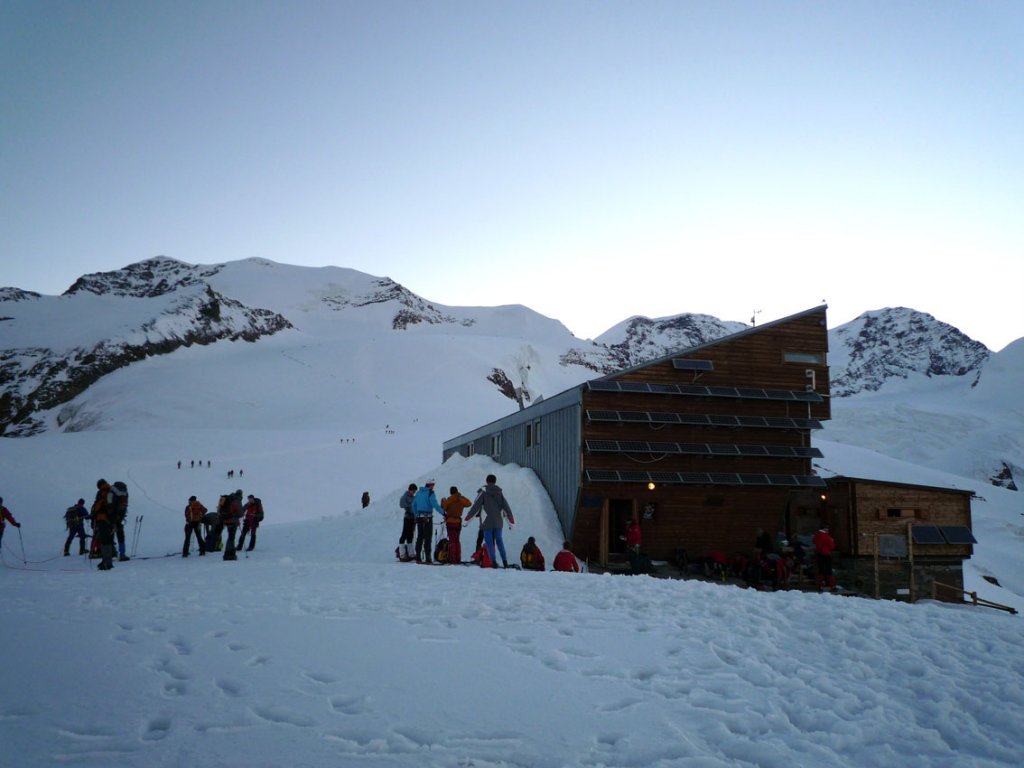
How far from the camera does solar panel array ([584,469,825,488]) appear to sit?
21478mm

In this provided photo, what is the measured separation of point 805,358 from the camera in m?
24.7

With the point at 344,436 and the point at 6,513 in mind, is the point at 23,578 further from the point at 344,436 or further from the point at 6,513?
the point at 344,436

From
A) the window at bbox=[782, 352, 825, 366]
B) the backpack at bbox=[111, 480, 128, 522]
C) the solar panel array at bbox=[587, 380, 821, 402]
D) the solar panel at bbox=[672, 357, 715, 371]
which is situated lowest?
the backpack at bbox=[111, 480, 128, 522]

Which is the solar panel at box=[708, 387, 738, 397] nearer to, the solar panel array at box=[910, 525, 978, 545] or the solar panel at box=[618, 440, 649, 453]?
the solar panel at box=[618, 440, 649, 453]

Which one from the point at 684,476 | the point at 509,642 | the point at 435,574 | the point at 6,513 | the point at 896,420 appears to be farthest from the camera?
the point at 896,420

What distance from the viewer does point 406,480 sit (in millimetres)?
50531

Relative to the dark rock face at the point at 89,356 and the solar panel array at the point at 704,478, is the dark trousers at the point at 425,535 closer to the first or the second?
the solar panel array at the point at 704,478

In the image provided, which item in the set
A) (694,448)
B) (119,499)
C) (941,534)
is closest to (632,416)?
(694,448)

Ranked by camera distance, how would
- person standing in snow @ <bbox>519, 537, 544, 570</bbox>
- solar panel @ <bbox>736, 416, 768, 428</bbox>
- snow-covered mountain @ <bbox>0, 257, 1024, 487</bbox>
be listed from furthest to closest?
snow-covered mountain @ <bbox>0, 257, 1024, 487</bbox>
solar panel @ <bbox>736, 416, 768, 428</bbox>
person standing in snow @ <bbox>519, 537, 544, 570</bbox>

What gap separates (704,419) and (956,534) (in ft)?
38.8

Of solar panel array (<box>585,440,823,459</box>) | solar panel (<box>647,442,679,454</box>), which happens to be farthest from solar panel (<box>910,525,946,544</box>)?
solar panel (<box>647,442,679,454</box>)

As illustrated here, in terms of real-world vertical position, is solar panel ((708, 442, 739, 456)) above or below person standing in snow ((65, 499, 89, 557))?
above

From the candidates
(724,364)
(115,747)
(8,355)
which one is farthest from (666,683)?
(8,355)

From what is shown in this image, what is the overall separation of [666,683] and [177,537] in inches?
945
